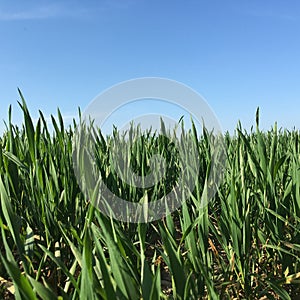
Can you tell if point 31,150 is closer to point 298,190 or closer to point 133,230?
point 133,230

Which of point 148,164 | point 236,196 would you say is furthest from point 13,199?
point 236,196

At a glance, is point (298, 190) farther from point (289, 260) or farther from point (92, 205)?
point (92, 205)

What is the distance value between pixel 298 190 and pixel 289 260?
0.18 meters

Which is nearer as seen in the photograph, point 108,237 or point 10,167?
point 108,237

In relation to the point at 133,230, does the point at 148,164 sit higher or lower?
higher

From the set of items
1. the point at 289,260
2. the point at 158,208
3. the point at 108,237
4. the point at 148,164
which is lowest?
the point at 289,260

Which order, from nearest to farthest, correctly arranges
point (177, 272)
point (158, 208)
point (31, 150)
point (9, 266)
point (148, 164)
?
point (9, 266)
point (177, 272)
point (31, 150)
point (158, 208)
point (148, 164)

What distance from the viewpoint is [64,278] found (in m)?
0.94

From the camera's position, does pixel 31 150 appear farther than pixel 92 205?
Yes

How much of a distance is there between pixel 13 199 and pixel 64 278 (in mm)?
380

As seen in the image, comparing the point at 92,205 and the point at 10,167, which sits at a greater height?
the point at 10,167

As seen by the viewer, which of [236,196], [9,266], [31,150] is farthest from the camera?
[31,150]

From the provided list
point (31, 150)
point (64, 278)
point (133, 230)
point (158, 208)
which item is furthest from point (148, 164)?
point (64, 278)

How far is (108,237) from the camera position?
1.76 feet
